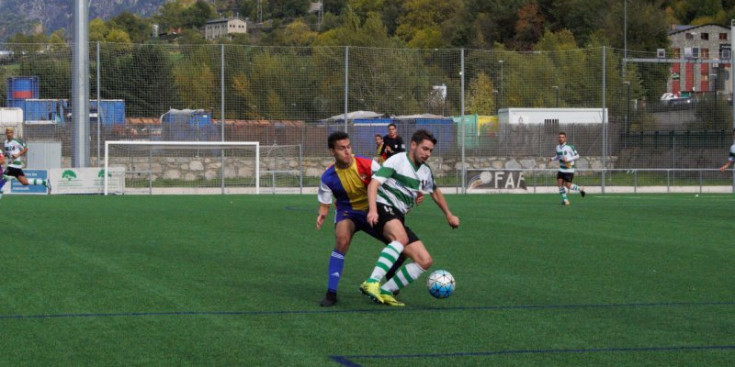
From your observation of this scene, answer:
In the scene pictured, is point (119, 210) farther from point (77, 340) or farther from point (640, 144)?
point (640, 144)

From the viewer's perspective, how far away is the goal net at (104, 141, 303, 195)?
36.0 metres

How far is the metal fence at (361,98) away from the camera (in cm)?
3584

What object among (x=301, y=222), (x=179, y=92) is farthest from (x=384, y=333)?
(x=179, y=92)

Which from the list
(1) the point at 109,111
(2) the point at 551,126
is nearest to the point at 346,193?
(1) the point at 109,111

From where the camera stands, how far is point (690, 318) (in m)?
9.02

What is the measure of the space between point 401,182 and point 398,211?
0.27 meters

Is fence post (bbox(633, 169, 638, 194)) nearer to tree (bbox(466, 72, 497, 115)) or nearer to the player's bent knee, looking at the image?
tree (bbox(466, 72, 497, 115))

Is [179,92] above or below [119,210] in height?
above

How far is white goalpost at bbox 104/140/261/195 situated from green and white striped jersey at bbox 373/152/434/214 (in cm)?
2657

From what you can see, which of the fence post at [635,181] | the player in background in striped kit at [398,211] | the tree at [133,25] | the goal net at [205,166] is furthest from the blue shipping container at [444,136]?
the tree at [133,25]

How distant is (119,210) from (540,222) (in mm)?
9166

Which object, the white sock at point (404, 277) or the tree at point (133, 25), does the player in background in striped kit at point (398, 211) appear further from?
the tree at point (133, 25)

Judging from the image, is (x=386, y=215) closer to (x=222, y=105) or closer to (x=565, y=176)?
(x=565, y=176)

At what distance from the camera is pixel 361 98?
126 ft
